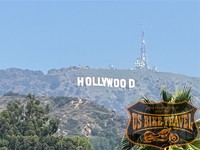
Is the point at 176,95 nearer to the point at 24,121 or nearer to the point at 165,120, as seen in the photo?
the point at 165,120

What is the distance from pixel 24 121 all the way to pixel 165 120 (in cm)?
12969

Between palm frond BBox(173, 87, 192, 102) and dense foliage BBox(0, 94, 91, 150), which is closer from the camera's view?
palm frond BBox(173, 87, 192, 102)

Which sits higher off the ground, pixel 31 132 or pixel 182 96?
pixel 182 96

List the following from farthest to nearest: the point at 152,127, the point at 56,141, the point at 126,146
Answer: the point at 56,141
the point at 126,146
the point at 152,127

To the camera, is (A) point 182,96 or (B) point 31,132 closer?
(A) point 182,96

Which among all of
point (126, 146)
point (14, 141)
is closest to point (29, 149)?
point (14, 141)

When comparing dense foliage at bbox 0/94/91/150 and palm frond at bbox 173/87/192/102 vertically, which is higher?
palm frond at bbox 173/87/192/102

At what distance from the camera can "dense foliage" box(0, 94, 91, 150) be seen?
5758 inches

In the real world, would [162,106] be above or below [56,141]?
above

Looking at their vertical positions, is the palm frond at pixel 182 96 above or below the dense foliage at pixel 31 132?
above

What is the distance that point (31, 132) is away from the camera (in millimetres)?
152500

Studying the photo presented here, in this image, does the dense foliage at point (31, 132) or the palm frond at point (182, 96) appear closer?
the palm frond at point (182, 96)

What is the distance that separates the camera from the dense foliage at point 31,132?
5758 inches

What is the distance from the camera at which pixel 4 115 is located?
496 ft
